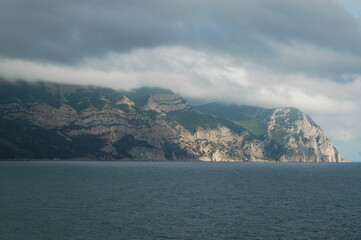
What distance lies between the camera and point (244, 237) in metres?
87.1

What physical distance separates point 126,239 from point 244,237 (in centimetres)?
2612

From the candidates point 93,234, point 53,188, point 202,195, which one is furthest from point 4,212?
point 202,195

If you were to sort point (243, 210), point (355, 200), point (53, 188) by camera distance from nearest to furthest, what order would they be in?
point (243, 210) → point (355, 200) → point (53, 188)

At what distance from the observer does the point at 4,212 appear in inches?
4331

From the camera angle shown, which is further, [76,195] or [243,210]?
[76,195]

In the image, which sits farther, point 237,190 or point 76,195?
point 237,190

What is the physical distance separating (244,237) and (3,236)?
172 ft

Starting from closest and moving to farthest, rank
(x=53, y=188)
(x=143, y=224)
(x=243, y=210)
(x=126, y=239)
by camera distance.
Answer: (x=126, y=239)
(x=143, y=224)
(x=243, y=210)
(x=53, y=188)

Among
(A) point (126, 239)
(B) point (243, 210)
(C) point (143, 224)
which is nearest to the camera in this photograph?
(A) point (126, 239)

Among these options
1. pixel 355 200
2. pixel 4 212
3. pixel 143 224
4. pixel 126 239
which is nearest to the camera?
pixel 126 239

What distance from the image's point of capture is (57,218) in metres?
104

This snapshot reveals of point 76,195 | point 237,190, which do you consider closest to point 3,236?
point 76,195

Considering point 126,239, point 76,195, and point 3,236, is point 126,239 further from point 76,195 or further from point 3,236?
point 76,195

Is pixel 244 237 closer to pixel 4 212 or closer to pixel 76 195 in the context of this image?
pixel 4 212
